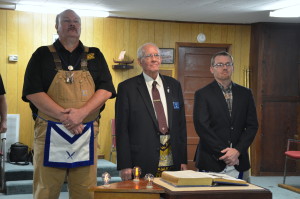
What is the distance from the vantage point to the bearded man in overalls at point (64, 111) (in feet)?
8.82

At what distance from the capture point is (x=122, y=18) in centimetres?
716

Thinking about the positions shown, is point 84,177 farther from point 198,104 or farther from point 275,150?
point 275,150

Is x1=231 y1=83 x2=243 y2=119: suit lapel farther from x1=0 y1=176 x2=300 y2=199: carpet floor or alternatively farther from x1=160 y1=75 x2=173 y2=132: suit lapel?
x1=0 y1=176 x2=300 y2=199: carpet floor

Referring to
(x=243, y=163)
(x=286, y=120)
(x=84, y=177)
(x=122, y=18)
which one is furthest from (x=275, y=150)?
(x=84, y=177)

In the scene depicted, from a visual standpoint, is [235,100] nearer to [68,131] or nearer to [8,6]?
[68,131]

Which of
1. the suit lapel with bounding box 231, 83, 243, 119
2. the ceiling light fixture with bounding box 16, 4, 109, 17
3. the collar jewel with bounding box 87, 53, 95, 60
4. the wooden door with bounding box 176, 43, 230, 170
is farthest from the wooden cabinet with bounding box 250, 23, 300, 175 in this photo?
the collar jewel with bounding box 87, 53, 95, 60

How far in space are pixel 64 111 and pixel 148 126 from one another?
63 centimetres

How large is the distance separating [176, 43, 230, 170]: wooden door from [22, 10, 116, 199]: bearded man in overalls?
4.74 meters

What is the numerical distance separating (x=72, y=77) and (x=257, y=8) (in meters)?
4.06

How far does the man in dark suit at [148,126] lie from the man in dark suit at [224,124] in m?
0.22

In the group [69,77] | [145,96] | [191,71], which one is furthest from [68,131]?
[191,71]

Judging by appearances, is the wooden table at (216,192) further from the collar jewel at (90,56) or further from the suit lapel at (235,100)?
the suit lapel at (235,100)

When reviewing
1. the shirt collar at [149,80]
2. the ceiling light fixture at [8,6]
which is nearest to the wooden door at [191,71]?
the ceiling light fixture at [8,6]

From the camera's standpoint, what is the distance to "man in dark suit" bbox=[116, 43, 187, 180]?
119 inches
